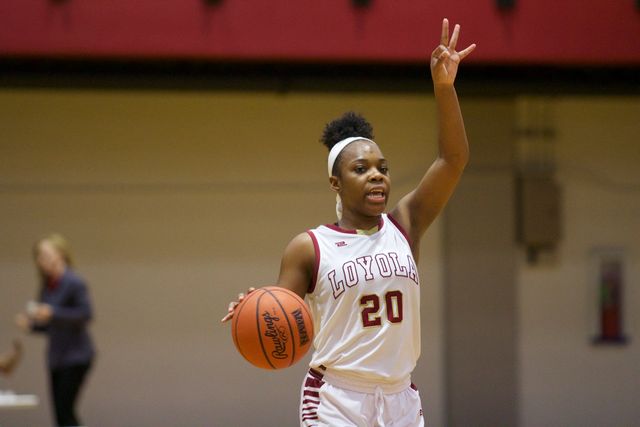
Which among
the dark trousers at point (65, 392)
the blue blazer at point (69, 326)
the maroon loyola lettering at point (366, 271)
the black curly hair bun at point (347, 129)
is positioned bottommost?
the dark trousers at point (65, 392)

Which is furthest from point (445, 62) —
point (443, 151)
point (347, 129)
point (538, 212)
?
point (538, 212)

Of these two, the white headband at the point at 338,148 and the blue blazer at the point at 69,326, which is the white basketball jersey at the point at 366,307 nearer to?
the white headband at the point at 338,148

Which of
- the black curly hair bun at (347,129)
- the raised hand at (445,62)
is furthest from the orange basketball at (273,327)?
the raised hand at (445,62)

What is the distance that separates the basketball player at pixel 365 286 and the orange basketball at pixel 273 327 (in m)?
0.09

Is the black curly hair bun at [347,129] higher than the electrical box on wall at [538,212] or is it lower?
higher

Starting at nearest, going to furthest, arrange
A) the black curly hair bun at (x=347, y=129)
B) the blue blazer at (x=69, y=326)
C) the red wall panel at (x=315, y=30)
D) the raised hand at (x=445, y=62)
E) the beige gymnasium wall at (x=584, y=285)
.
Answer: the raised hand at (x=445, y=62), the black curly hair bun at (x=347, y=129), the blue blazer at (x=69, y=326), the red wall panel at (x=315, y=30), the beige gymnasium wall at (x=584, y=285)

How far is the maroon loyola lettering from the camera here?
11.9 ft

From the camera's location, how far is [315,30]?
763cm

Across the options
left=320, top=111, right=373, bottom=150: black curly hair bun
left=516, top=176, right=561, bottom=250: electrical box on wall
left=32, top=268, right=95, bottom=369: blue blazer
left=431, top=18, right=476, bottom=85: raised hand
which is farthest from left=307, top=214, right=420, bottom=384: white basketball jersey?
left=516, top=176, right=561, bottom=250: electrical box on wall

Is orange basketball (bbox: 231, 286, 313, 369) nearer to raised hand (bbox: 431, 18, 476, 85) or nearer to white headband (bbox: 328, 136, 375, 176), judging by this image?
white headband (bbox: 328, 136, 375, 176)

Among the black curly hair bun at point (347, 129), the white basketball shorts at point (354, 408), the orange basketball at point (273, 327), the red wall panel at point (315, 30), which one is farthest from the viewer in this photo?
the red wall panel at point (315, 30)

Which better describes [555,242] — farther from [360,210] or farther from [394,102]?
[360,210]

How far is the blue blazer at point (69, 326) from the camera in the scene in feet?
22.8

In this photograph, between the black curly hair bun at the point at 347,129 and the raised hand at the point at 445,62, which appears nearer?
the raised hand at the point at 445,62
